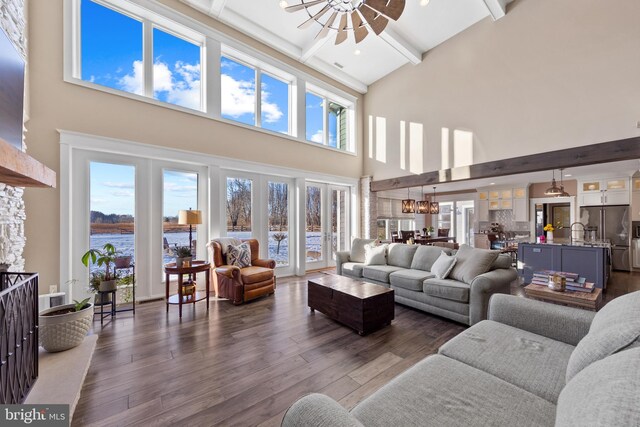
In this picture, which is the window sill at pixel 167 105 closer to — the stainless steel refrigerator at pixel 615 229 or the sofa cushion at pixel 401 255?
the sofa cushion at pixel 401 255

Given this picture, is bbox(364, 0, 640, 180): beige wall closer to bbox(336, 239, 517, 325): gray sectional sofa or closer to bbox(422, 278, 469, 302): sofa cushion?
bbox(336, 239, 517, 325): gray sectional sofa

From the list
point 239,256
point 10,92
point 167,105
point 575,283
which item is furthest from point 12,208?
point 575,283

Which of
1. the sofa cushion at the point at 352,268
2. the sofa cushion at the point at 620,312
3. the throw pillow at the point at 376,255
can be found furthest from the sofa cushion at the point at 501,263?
the sofa cushion at the point at 620,312

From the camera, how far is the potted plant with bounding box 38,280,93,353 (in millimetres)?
2039

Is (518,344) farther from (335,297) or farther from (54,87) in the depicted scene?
(54,87)

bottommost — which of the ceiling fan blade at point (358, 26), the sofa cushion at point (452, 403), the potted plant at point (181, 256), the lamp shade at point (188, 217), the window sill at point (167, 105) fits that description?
the sofa cushion at point (452, 403)

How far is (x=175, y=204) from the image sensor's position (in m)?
4.25

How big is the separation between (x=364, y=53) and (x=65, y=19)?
5.17 m

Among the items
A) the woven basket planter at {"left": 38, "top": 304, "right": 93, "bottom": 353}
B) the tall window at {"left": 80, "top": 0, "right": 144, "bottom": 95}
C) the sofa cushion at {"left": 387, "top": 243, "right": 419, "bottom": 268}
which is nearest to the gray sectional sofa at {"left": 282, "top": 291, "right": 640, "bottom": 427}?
the woven basket planter at {"left": 38, "top": 304, "right": 93, "bottom": 353}

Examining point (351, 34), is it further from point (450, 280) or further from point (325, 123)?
point (450, 280)

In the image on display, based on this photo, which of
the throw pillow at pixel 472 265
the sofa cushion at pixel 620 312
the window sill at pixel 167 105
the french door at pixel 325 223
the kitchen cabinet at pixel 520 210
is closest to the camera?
the sofa cushion at pixel 620 312

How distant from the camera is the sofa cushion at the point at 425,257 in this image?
12.9ft

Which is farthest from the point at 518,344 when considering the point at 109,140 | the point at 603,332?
the point at 109,140

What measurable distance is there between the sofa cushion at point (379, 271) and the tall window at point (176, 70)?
4124 mm
